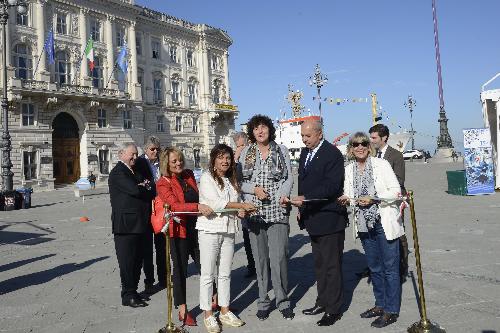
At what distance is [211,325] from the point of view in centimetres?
421

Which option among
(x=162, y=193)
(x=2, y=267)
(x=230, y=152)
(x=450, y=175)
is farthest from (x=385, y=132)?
(x=450, y=175)

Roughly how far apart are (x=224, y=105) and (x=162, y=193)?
1786 inches

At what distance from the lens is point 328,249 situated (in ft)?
14.4

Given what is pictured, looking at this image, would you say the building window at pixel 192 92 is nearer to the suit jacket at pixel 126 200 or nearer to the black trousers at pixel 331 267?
the suit jacket at pixel 126 200

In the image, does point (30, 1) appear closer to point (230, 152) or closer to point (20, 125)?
point (20, 125)

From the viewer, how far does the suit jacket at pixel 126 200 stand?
5012 millimetres

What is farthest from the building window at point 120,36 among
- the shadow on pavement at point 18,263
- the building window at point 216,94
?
the shadow on pavement at point 18,263

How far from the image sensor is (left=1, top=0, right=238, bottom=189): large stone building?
32.6 m

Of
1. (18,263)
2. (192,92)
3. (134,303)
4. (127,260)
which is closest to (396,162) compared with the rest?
(127,260)

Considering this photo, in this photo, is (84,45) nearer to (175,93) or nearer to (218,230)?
(175,93)

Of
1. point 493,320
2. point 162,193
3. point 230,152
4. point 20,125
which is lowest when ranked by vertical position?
point 493,320

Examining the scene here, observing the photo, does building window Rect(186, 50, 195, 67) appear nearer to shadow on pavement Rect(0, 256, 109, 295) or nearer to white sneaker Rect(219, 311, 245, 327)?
shadow on pavement Rect(0, 256, 109, 295)

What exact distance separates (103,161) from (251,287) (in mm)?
34102

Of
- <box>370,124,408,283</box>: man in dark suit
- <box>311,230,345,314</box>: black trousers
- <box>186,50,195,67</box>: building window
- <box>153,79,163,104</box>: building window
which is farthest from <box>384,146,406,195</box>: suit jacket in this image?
<box>186,50,195,67</box>: building window
